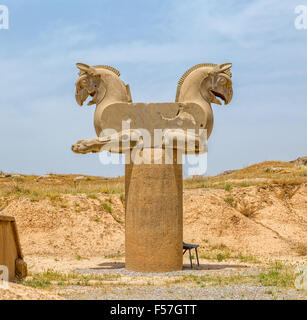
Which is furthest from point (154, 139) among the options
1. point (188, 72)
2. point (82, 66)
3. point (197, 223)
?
point (197, 223)

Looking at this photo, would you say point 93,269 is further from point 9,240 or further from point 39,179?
point 39,179

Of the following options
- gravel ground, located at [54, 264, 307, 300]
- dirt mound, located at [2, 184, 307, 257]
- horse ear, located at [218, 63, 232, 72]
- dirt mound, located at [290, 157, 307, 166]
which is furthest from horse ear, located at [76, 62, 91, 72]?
dirt mound, located at [290, 157, 307, 166]

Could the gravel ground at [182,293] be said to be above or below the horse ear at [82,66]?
below

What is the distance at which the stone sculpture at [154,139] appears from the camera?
9.80m

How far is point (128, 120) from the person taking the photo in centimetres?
1034

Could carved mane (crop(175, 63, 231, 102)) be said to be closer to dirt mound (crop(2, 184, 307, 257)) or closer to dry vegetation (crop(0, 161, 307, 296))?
dry vegetation (crop(0, 161, 307, 296))

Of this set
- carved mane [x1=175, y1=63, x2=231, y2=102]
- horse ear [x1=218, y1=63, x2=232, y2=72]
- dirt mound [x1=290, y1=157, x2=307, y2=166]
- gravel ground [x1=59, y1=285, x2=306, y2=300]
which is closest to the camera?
gravel ground [x1=59, y1=285, x2=306, y2=300]

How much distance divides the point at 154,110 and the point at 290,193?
1154 cm

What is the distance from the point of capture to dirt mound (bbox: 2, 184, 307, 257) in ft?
49.4

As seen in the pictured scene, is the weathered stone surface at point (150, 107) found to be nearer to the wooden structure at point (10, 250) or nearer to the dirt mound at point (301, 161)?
the wooden structure at point (10, 250)

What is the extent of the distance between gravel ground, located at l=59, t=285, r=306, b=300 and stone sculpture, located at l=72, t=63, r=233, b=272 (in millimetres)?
1882

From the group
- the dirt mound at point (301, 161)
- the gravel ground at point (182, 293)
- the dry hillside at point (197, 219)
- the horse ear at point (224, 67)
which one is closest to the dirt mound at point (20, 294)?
the gravel ground at point (182, 293)
